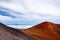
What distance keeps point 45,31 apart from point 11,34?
0.17 meters

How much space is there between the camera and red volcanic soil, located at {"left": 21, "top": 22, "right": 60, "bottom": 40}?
72cm

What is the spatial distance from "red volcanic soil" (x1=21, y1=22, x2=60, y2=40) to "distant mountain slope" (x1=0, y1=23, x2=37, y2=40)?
0.02m

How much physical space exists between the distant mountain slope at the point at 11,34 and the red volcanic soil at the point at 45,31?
0.02 metres

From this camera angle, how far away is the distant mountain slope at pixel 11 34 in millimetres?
726

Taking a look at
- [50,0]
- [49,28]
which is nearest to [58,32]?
[49,28]

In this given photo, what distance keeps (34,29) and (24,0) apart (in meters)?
0.16

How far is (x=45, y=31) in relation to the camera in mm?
735

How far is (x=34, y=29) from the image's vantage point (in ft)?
2.45

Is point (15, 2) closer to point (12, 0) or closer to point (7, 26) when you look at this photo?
point (12, 0)

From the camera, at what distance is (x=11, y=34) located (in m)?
0.74

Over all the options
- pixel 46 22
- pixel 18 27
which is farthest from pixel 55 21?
pixel 18 27

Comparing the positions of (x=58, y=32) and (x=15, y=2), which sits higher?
(x=15, y=2)

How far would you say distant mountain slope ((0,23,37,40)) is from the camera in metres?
0.73

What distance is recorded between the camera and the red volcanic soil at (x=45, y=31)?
0.72 metres
